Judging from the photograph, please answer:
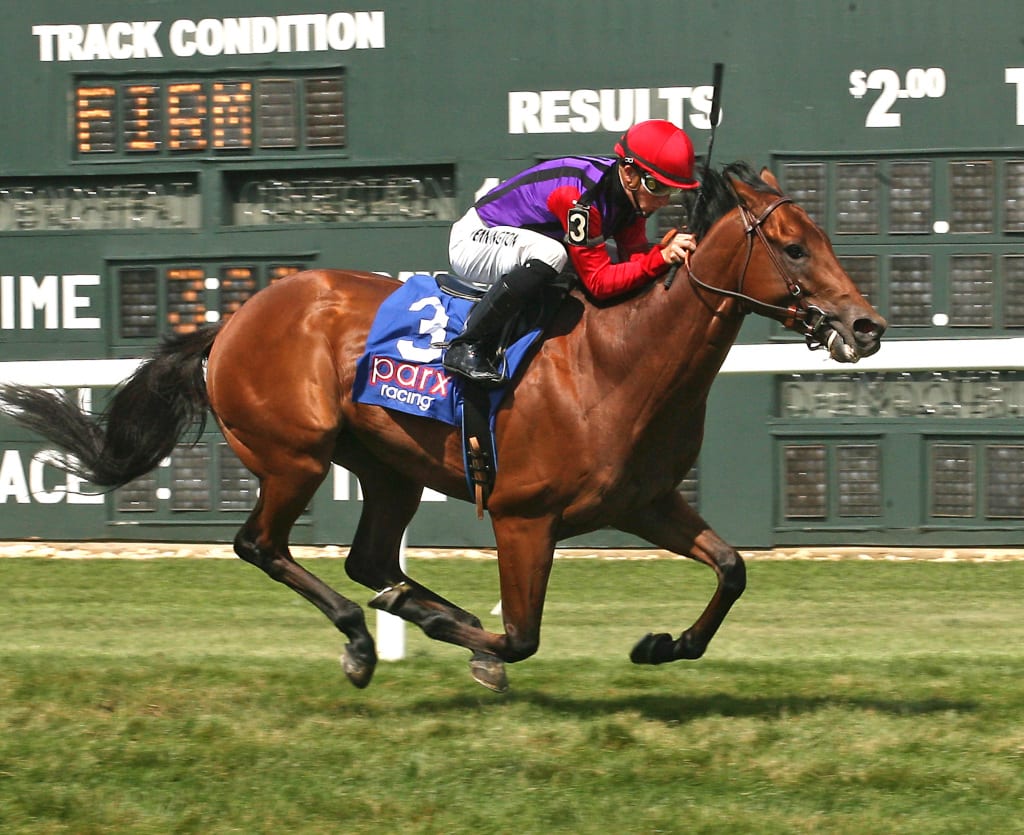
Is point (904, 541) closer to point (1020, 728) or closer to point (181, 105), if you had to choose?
point (1020, 728)

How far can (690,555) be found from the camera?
500 cm

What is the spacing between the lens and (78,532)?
8.44 m

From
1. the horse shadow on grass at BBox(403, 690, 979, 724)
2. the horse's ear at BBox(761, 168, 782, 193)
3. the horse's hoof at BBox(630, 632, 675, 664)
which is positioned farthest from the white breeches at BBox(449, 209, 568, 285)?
the horse shadow on grass at BBox(403, 690, 979, 724)

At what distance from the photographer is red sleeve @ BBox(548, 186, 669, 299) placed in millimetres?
4699

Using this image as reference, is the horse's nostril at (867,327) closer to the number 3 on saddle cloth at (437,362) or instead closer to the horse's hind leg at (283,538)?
the number 3 on saddle cloth at (437,362)

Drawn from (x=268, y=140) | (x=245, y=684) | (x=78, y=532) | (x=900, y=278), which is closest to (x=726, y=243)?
(x=245, y=684)

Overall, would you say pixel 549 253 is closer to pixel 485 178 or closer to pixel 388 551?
pixel 388 551

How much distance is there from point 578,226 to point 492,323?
38cm

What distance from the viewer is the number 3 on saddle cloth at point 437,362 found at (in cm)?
482

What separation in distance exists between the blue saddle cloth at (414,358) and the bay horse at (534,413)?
7 centimetres

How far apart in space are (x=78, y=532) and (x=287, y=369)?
3691 millimetres

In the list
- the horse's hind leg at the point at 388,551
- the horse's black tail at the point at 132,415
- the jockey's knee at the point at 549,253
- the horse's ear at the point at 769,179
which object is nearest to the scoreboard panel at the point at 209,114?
the horse's black tail at the point at 132,415

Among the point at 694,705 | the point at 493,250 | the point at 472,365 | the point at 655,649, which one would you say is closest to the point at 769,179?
the point at 493,250

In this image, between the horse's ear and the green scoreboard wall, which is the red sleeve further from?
the green scoreboard wall
